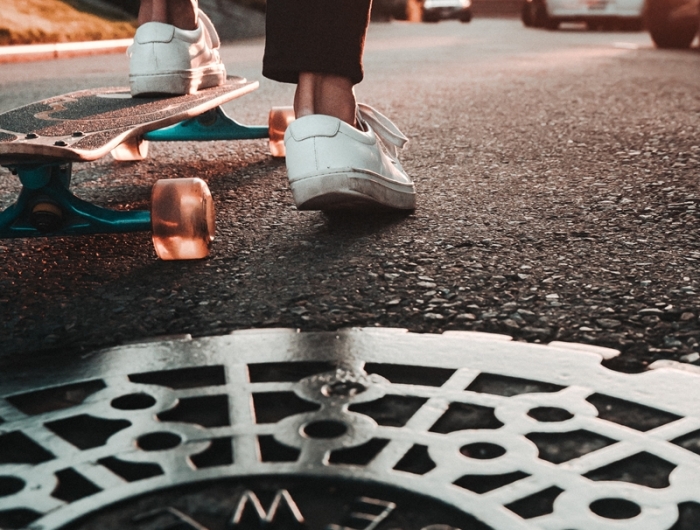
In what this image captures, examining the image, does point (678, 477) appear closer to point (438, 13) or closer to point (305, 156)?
point (305, 156)

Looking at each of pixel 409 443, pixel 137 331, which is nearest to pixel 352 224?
pixel 137 331

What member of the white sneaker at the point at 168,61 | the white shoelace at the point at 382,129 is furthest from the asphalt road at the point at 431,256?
the white sneaker at the point at 168,61

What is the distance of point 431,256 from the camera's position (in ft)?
5.56

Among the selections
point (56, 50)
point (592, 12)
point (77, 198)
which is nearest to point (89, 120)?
point (77, 198)

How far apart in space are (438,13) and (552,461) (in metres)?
26.0

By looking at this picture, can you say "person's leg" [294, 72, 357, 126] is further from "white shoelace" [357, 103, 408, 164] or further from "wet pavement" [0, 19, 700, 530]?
"wet pavement" [0, 19, 700, 530]

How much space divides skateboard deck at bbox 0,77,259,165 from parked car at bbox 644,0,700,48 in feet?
22.3

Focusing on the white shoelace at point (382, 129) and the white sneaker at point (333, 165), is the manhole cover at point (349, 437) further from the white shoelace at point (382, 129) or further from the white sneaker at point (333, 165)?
the white shoelace at point (382, 129)

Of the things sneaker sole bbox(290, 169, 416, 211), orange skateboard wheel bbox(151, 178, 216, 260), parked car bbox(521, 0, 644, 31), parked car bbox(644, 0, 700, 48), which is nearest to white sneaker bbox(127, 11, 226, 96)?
sneaker sole bbox(290, 169, 416, 211)

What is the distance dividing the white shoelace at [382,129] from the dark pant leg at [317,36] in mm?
168

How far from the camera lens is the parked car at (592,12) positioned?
1379 centimetres

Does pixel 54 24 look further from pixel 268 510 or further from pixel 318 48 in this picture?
pixel 268 510

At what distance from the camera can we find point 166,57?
2.37 m

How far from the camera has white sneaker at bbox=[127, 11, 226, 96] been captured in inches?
92.3
